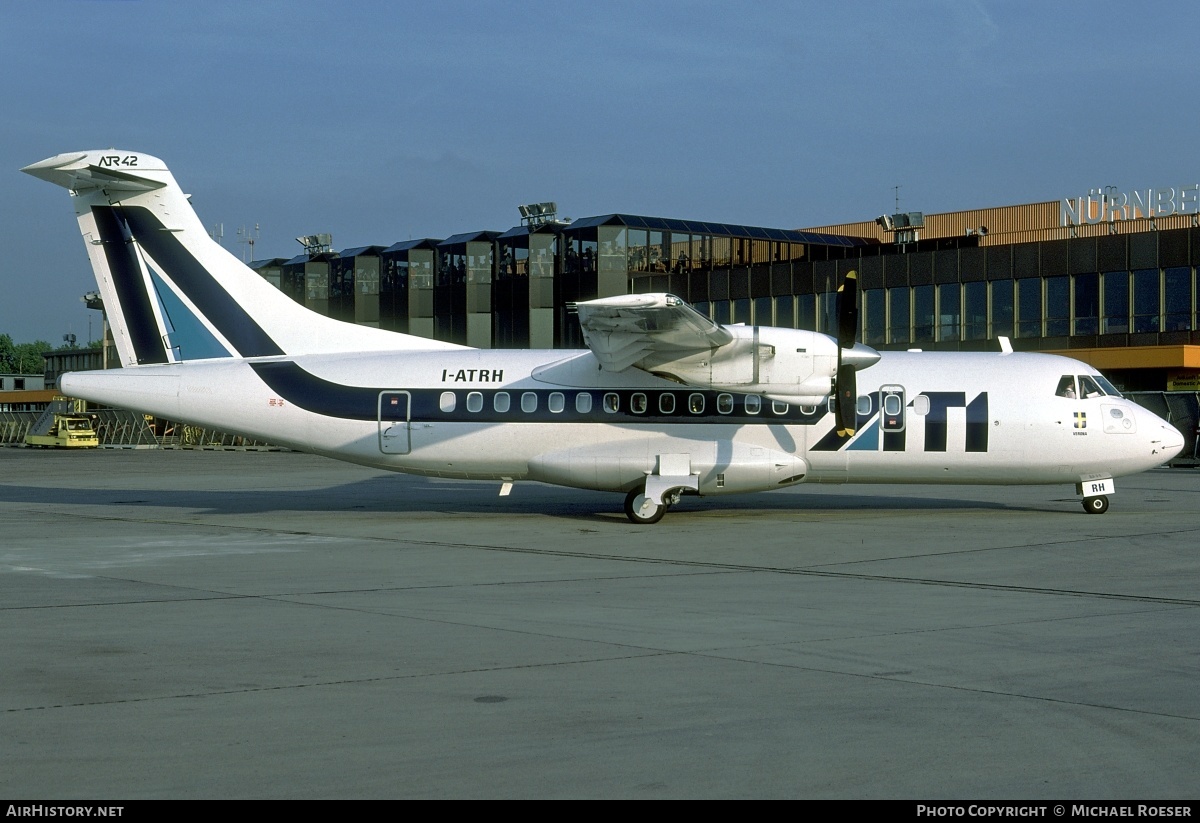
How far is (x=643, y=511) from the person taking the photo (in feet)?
70.8

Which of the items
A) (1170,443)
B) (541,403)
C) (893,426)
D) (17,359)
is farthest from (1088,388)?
(17,359)

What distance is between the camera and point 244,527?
21281 mm

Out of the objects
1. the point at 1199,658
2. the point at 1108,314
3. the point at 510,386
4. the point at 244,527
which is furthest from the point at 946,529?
the point at 1108,314

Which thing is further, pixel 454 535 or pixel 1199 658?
pixel 454 535

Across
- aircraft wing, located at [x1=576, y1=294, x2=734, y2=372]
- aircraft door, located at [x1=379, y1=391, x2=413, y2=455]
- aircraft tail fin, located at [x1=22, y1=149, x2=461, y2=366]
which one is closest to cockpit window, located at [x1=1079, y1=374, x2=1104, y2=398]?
aircraft wing, located at [x1=576, y1=294, x2=734, y2=372]

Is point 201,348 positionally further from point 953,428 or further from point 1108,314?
point 1108,314

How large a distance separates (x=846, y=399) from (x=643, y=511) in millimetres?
4251

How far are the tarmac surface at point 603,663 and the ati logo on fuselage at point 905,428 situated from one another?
6.59 feet

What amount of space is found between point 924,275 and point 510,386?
32881 mm

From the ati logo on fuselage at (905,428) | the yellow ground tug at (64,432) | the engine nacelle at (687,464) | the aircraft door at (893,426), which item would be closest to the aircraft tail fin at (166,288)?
the engine nacelle at (687,464)

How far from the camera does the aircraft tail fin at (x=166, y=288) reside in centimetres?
2270

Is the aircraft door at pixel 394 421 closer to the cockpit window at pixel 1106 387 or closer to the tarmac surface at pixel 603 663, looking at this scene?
the tarmac surface at pixel 603 663

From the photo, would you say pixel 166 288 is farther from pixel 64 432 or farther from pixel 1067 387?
pixel 64 432

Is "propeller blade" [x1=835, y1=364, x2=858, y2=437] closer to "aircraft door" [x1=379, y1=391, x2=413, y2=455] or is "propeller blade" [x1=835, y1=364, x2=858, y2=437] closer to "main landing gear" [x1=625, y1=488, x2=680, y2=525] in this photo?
"main landing gear" [x1=625, y1=488, x2=680, y2=525]
